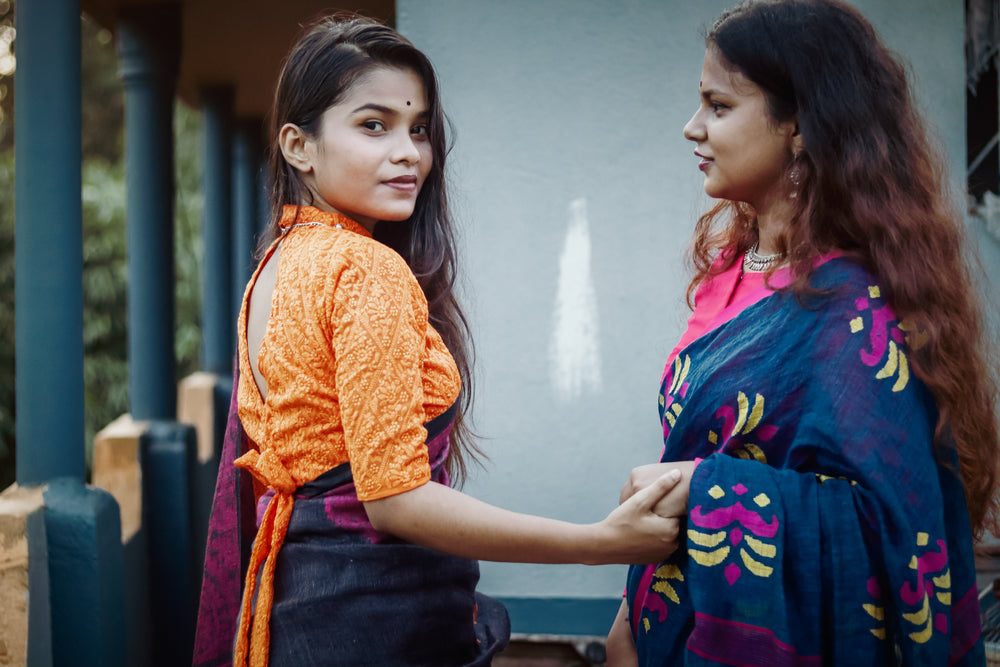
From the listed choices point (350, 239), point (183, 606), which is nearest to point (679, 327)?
point (350, 239)

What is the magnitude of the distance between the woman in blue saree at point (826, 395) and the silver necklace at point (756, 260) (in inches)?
0.8

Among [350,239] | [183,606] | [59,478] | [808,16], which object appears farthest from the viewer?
[183,606]

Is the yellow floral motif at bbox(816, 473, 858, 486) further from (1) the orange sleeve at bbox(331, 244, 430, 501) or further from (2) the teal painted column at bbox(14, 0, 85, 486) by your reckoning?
(2) the teal painted column at bbox(14, 0, 85, 486)

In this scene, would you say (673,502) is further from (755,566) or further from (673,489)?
(755,566)

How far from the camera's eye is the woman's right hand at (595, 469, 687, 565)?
1326 millimetres

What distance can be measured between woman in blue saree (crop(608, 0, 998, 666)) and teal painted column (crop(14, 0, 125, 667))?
191cm

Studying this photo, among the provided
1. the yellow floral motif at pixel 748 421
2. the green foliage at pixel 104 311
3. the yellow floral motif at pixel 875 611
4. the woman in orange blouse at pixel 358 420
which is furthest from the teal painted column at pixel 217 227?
the green foliage at pixel 104 311

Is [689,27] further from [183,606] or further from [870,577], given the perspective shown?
[183,606]

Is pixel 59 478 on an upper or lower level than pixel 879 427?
lower

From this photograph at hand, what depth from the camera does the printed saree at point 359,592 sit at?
1.29 m

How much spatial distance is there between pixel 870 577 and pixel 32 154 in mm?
2784

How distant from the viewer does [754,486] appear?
4.52ft

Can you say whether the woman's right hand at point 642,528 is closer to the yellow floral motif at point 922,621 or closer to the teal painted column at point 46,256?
the yellow floral motif at point 922,621

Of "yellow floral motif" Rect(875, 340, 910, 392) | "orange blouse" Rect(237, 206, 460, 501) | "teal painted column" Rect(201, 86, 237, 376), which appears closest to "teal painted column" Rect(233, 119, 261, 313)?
"teal painted column" Rect(201, 86, 237, 376)
